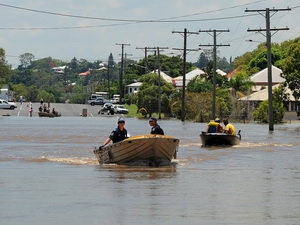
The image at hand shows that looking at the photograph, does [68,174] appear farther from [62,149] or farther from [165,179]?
[62,149]

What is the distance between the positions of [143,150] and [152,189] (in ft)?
20.6

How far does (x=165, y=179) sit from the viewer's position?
2592 centimetres

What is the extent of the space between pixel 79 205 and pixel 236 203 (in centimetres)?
332

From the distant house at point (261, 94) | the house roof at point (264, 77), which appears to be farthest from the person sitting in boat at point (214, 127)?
the house roof at point (264, 77)

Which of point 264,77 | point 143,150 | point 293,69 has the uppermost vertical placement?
point 264,77

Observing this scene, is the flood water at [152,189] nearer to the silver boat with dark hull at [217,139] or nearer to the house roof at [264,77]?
the silver boat with dark hull at [217,139]

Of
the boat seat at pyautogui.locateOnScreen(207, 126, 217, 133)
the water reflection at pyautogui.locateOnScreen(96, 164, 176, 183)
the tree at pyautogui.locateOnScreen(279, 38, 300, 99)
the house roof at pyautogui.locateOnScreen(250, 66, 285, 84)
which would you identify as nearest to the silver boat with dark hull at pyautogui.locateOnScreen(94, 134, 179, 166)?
the water reflection at pyautogui.locateOnScreen(96, 164, 176, 183)

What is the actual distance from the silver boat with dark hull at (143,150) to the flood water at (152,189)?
0.36 m

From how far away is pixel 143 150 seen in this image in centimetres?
2933

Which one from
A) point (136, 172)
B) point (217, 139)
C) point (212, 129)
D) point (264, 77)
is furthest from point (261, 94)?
point (136, 172)

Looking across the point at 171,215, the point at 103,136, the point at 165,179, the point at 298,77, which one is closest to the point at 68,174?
the point at 165,179

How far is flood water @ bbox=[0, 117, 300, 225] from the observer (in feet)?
59.5

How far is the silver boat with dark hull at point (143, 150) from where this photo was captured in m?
28.9

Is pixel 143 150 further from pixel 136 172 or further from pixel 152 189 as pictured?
pixel 152 189
